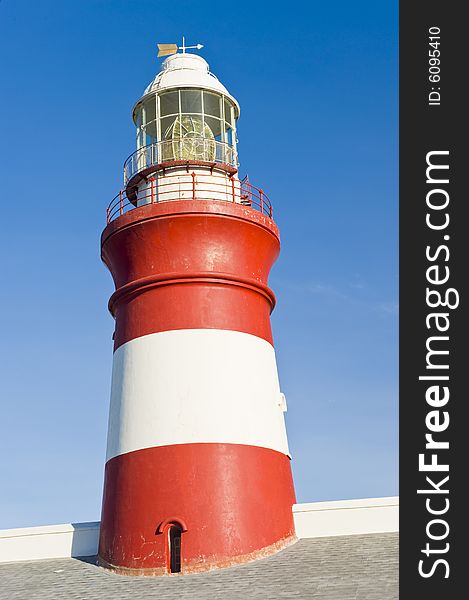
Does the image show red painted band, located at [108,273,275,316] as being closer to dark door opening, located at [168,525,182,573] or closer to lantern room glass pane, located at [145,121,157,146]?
lantern room glass pane, located at [145,121,157,146]

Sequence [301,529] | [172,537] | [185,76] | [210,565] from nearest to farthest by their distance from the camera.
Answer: [210,565], [172,537], [301,529], [185,76]

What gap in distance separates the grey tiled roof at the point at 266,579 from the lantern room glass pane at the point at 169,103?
8136 mm

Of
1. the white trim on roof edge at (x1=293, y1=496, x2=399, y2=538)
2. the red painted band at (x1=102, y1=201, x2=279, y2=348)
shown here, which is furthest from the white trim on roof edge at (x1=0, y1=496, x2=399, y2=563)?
the red painted band at (x1=102, y1=201, x2=279, y2=348)

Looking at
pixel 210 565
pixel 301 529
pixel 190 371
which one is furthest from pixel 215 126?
pixel 210 565

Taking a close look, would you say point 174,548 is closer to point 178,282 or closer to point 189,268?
point 178,282

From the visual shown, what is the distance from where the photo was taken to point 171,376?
15.8 metres

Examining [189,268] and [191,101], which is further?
[191,101]

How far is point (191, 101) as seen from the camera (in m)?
18.1

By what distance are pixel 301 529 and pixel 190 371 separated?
326 centimetres

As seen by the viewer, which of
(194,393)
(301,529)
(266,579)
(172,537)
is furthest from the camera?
(301,529)

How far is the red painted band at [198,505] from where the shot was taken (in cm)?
1507

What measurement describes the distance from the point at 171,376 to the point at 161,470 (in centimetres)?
151

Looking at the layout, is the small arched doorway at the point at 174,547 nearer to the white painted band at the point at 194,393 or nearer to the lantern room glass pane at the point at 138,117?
the white painted band at the point at 194,393

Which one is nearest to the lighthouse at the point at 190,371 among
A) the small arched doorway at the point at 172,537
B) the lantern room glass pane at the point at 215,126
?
the small arched doorway at the point at 172,537
